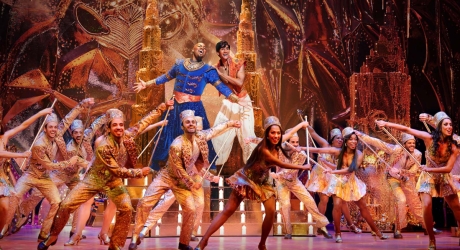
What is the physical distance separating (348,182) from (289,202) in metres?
0.87

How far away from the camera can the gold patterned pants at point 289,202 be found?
809cm

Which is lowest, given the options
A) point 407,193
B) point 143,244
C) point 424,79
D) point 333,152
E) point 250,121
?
point 143,244

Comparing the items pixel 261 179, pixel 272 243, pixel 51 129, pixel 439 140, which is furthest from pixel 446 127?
pixel 51 129

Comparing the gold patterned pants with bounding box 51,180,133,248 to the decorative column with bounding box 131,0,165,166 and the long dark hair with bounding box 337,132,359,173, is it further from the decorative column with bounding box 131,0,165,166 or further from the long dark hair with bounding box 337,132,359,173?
the decorative column with bounding box 131,0,165,166

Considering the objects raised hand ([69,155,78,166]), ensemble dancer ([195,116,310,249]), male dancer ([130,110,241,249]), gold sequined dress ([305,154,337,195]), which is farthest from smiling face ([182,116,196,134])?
gold sequined dress ([305,154,337,195])

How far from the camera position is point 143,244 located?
6918mm

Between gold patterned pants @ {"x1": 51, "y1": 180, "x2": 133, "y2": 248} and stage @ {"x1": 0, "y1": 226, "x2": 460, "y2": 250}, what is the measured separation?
0.93 metres

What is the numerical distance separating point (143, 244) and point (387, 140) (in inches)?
184

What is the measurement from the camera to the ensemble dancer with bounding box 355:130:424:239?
854 centimetres

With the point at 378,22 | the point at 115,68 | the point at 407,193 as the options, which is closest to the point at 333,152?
the point at 407,193

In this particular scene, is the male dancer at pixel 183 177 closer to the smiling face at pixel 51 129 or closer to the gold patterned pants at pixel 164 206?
the gold patterned pants at pixel 164 206

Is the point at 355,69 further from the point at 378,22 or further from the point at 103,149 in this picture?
the point at 103,149

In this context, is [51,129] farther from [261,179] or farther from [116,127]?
[261,179]

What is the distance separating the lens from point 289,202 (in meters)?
8.32
